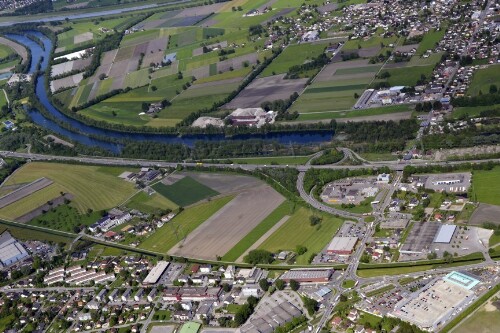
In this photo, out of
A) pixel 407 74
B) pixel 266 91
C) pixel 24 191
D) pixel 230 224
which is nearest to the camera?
pixel 230 224

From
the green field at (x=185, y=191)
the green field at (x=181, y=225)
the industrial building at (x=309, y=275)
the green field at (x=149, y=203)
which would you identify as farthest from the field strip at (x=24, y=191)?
the industrial building at (x=309, y=275)

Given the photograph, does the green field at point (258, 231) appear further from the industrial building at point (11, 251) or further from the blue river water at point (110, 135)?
the industrial building at point (11, 251)

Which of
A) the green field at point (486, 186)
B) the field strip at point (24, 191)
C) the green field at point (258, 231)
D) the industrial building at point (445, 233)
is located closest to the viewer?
the industrial building at point (445, 233)

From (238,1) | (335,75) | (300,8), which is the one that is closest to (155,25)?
(238,1)

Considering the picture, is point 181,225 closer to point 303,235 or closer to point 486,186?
point 303,235

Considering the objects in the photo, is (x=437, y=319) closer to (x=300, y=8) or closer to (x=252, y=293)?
(x=252, y=293)

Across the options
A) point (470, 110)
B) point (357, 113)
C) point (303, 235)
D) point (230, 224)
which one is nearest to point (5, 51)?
point (357, 113)
